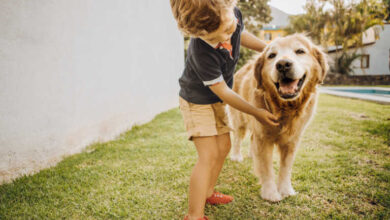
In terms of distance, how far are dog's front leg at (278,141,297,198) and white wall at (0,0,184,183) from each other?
2562 millimetres

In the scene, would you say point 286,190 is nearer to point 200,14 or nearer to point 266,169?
point 266,169

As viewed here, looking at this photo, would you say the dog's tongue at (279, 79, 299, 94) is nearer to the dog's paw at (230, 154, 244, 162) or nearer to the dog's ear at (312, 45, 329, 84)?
the dog's ear at (312, 45, 329, 84)

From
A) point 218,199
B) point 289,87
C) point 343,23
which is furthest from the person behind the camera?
point 343,23

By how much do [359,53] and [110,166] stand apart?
883 inches

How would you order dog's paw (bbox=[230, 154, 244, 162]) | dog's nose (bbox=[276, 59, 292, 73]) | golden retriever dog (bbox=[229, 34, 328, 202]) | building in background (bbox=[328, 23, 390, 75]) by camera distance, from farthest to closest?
1. building in background (bbox=[328, 23, 390, 75])
2. dog's paw (bbox=[230, 154, 244, 162])
3. golden retriever dog (bbox=[229, 34, 328, 202])
4. dog's nose (bbox=[276, 59, 292, 73])

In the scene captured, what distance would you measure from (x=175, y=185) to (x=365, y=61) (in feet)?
67.7

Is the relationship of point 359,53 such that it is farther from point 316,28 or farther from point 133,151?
point 133,151

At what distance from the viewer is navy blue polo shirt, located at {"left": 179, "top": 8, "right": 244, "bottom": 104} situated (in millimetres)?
1581

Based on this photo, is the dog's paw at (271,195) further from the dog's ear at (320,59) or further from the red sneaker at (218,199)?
the dog's ear at (320,59)

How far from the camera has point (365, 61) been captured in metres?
17.7

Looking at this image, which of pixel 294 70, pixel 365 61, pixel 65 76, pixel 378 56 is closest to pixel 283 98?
pixel 294 70

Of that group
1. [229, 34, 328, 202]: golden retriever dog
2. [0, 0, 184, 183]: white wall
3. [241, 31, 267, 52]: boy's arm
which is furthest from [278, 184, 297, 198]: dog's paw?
[0, 0, 184, 183]: white wall

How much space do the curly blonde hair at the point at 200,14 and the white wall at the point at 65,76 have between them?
1840mm

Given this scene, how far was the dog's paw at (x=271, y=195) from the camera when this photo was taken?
206cm
